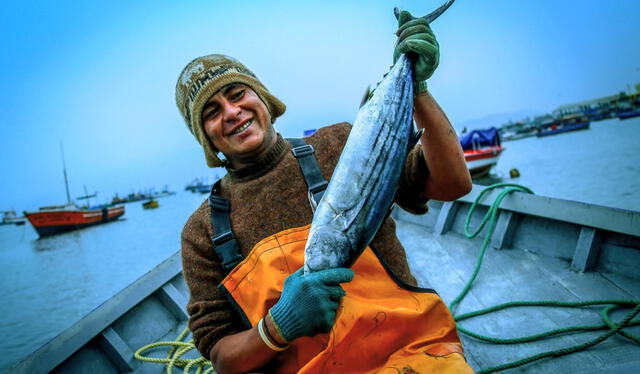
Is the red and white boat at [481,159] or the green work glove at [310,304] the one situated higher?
the red and white boat at [481,159]

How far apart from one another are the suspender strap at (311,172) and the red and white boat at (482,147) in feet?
64.7

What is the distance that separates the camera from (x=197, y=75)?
6.02 ft

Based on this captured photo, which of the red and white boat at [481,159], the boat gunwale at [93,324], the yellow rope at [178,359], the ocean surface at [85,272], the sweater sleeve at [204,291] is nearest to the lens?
the sweater sleeve at [204,291]

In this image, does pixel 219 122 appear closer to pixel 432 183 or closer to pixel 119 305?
pixel 432 183

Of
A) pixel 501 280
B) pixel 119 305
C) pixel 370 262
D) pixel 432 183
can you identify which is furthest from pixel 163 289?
pixel 501 280

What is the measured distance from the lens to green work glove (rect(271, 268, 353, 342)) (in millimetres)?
1205

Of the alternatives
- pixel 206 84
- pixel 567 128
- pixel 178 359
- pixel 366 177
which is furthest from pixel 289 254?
pixel 567 128

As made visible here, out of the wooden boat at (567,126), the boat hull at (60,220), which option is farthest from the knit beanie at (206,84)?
the wooden boat at (567,126)

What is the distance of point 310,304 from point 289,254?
0.37 m

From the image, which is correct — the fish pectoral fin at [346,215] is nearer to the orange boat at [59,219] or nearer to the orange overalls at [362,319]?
the orange overalls at [362,319]

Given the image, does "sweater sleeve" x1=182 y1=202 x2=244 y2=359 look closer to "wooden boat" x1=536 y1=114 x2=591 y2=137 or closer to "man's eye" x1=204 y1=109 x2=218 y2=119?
"man's eye" x1=204 y1=109 x2=218 y2=119

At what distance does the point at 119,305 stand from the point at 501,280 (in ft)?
12.7

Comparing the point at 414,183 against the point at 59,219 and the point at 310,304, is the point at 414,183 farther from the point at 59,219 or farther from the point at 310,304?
the point at 59,219

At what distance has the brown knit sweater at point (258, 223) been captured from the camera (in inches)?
64.1
